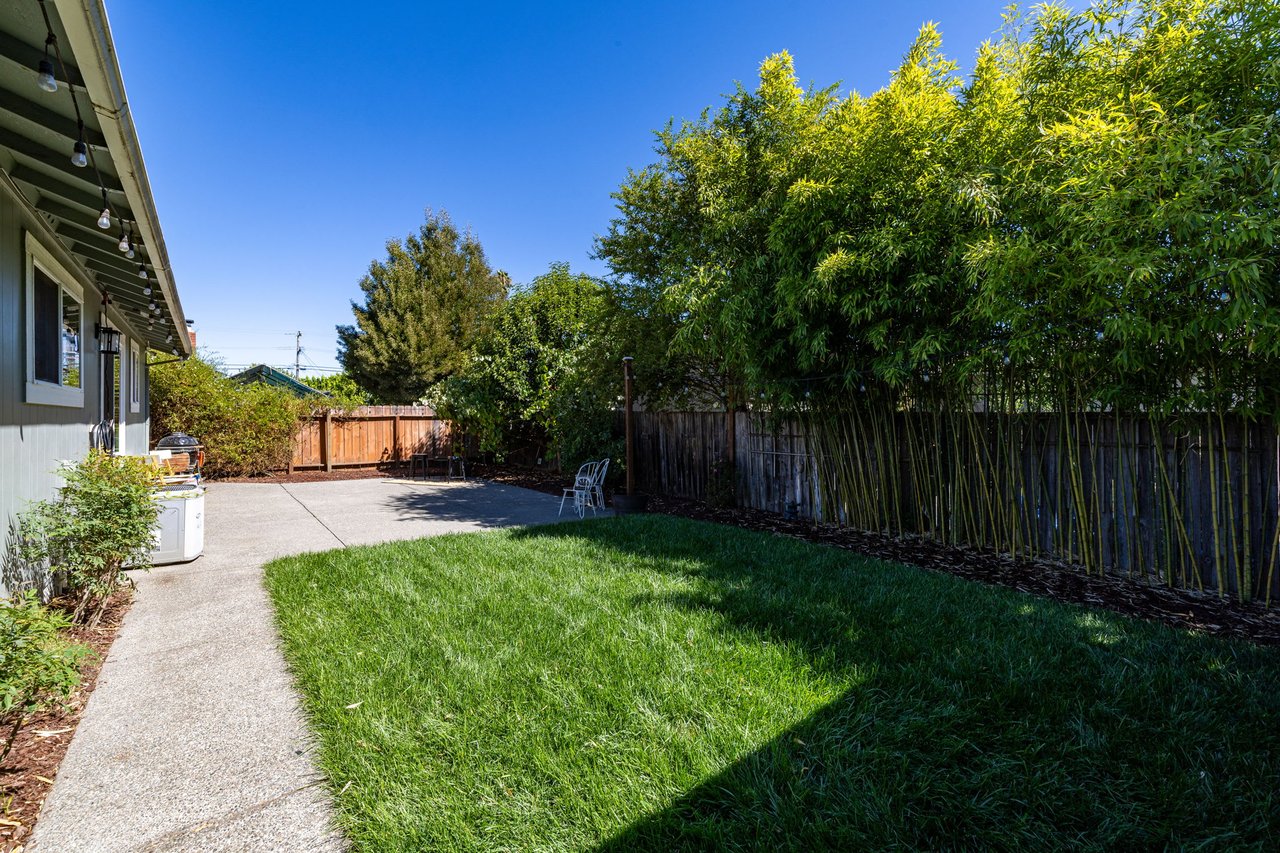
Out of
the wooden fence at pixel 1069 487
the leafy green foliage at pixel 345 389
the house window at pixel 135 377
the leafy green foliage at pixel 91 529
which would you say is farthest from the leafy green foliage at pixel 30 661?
the leafy green foliage at pixel 345 389

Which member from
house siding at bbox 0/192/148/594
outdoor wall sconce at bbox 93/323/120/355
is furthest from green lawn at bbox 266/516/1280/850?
outdoor wall sconce at bbox 93/323/120/355

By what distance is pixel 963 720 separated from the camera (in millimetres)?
2047

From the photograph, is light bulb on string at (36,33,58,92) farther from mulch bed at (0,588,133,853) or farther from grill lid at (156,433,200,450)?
→ grill lid at (156,433,200,450)

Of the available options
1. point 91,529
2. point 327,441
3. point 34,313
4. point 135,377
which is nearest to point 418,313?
point 327,441

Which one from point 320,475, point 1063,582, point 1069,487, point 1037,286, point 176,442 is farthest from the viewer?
point 320,475

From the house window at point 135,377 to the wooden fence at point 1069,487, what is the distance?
8497mm

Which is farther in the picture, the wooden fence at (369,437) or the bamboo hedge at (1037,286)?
the wooden fence at (369,437)

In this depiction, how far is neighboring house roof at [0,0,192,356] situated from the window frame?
0.14 metres

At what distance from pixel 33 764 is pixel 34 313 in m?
2.64

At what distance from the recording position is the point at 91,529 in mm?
3168

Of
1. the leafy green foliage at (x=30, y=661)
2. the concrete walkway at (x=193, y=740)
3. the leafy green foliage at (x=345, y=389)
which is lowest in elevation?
the concrete walkway at (x=193, y=740)

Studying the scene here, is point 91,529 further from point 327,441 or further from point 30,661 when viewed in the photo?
point 327,441

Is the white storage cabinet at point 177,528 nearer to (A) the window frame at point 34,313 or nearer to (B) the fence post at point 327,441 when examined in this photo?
(A) the window frame at point 34,313

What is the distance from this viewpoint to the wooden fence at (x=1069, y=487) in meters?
3.34
